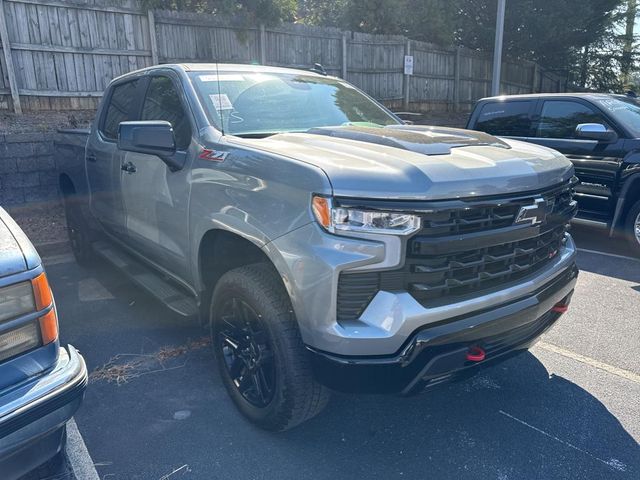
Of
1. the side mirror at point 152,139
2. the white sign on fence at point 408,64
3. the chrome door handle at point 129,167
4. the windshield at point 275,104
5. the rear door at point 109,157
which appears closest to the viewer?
the side mirror at point 152,139

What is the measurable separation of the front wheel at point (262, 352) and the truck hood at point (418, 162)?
0.66 m

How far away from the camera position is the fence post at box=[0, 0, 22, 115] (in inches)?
308

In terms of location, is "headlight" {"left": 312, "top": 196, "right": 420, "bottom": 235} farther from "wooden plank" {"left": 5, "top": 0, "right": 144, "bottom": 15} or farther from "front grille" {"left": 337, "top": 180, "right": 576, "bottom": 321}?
"wooden plank" {"left": 5, "top": 0, "right": 144, "bottom": 15}

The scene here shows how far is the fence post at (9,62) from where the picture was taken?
7.82 meters

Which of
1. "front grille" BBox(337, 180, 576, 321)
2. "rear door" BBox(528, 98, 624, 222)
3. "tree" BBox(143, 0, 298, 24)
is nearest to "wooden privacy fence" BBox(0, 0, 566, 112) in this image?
"tree" BBox(143, 0, 298, 24)

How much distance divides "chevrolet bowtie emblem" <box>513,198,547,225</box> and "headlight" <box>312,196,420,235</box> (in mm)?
639

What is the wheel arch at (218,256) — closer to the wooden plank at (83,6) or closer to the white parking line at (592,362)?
the white parking line at (592,362)

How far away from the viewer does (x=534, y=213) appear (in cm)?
252

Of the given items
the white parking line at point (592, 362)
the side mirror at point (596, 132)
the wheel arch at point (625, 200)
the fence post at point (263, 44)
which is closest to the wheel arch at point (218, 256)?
the white parking line at point (592, 362)

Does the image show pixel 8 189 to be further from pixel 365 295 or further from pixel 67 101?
pixel 365 295

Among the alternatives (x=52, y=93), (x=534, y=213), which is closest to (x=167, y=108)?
(x=534, y=213)

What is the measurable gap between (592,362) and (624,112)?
3977 millimetres

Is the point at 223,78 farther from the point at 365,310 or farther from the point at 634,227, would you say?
the point at 634,227

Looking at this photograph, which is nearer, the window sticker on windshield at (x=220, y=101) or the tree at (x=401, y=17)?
the window sticker on windshield at (x=220, y=101)
